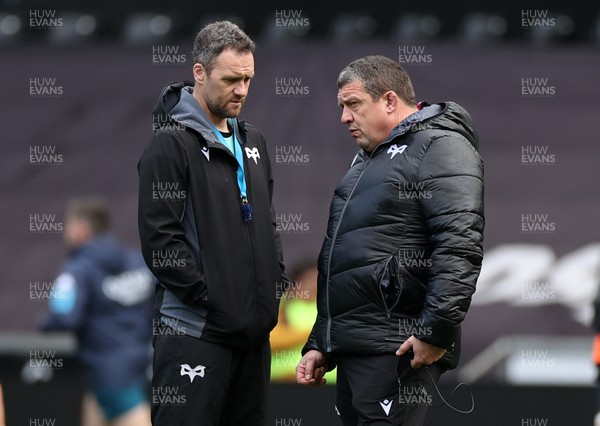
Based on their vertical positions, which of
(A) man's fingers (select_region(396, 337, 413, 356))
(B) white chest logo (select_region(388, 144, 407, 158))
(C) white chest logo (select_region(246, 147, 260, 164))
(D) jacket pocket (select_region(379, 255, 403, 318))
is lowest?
(A) man's fingers (select_region(396, 337, 413, 356))

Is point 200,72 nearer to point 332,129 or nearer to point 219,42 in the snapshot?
point 219,42

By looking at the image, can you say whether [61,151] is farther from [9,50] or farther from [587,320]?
[587,320]

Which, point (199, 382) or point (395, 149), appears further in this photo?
point (395, 149)

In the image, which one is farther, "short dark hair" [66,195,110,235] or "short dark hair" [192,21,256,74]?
"short dark hair" [66,195,110,235]

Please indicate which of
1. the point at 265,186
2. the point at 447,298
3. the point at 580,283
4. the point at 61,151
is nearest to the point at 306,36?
the point at 61,151

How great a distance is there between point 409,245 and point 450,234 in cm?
18

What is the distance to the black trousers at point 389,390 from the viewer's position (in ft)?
12.7

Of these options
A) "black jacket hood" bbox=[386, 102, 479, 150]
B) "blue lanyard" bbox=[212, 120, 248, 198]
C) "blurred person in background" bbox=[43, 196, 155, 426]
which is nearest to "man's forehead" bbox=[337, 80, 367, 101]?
"black jacket hood" bbox=[386, 102, 479, 150]

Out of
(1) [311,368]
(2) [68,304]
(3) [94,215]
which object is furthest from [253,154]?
(3) [94,215]

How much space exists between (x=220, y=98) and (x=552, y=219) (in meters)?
4.47

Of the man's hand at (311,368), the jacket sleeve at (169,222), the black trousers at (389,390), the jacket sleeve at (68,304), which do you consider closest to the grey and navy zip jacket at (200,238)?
the jacket sleeve at (169,222)

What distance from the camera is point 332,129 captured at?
802cm

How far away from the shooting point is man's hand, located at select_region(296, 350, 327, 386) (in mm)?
4129

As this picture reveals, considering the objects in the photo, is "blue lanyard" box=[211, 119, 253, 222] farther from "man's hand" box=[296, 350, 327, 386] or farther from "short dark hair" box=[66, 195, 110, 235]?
"short dark hair" box=[66, 195, 110, 235]
